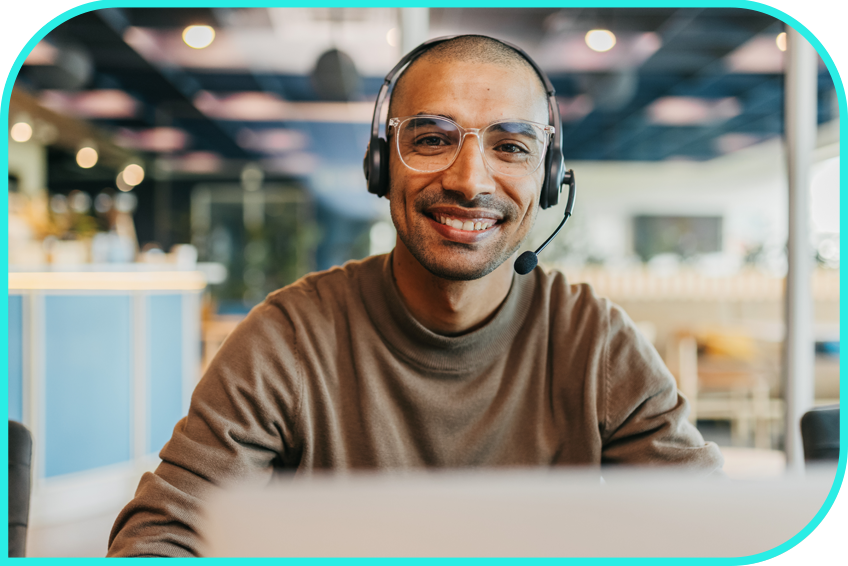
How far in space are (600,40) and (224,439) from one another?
3.74 m

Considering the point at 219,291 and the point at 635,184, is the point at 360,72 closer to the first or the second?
Answer: the point at 219,291

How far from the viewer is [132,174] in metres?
7.04

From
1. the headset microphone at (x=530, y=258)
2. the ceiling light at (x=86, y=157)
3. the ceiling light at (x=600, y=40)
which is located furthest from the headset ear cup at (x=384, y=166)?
the ceiling light at (x=86, y=157)

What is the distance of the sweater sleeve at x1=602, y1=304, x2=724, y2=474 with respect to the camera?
2.58 ft

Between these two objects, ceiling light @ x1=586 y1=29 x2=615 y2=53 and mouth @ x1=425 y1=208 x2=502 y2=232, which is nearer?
mouth @ x1=425 y1=208 x2=502 y2=232

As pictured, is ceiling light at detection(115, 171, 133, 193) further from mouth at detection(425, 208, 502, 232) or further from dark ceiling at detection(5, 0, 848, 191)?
mouth at detection(425, 208, 502, 232)

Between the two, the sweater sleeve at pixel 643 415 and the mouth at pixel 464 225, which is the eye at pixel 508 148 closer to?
the mouth at pixel 464 225

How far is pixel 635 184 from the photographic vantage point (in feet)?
24.9

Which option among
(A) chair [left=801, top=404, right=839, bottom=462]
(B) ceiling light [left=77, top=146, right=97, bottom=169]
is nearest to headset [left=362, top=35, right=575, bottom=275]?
(A) chair [left=801, top=404, right=839, bottom=462]

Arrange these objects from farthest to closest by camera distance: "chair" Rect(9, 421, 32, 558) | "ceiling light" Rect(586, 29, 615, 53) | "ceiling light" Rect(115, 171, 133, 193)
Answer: "ceiling light" Rect(115, 171, 133, 193), "ceiling light" Rect(586, 29, 615, 53), "chair" Rect(9, 421, 32, 558)

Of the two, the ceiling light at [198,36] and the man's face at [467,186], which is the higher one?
the ceiling light at [198,36]

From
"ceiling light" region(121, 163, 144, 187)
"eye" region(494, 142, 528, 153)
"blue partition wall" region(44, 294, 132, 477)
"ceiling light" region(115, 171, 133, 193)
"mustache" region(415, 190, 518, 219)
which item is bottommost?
"blue partition wall" region(44, 294, 132, 477)

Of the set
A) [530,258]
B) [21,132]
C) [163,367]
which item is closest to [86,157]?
[21,132]

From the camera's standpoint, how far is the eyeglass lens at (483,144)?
743mm
